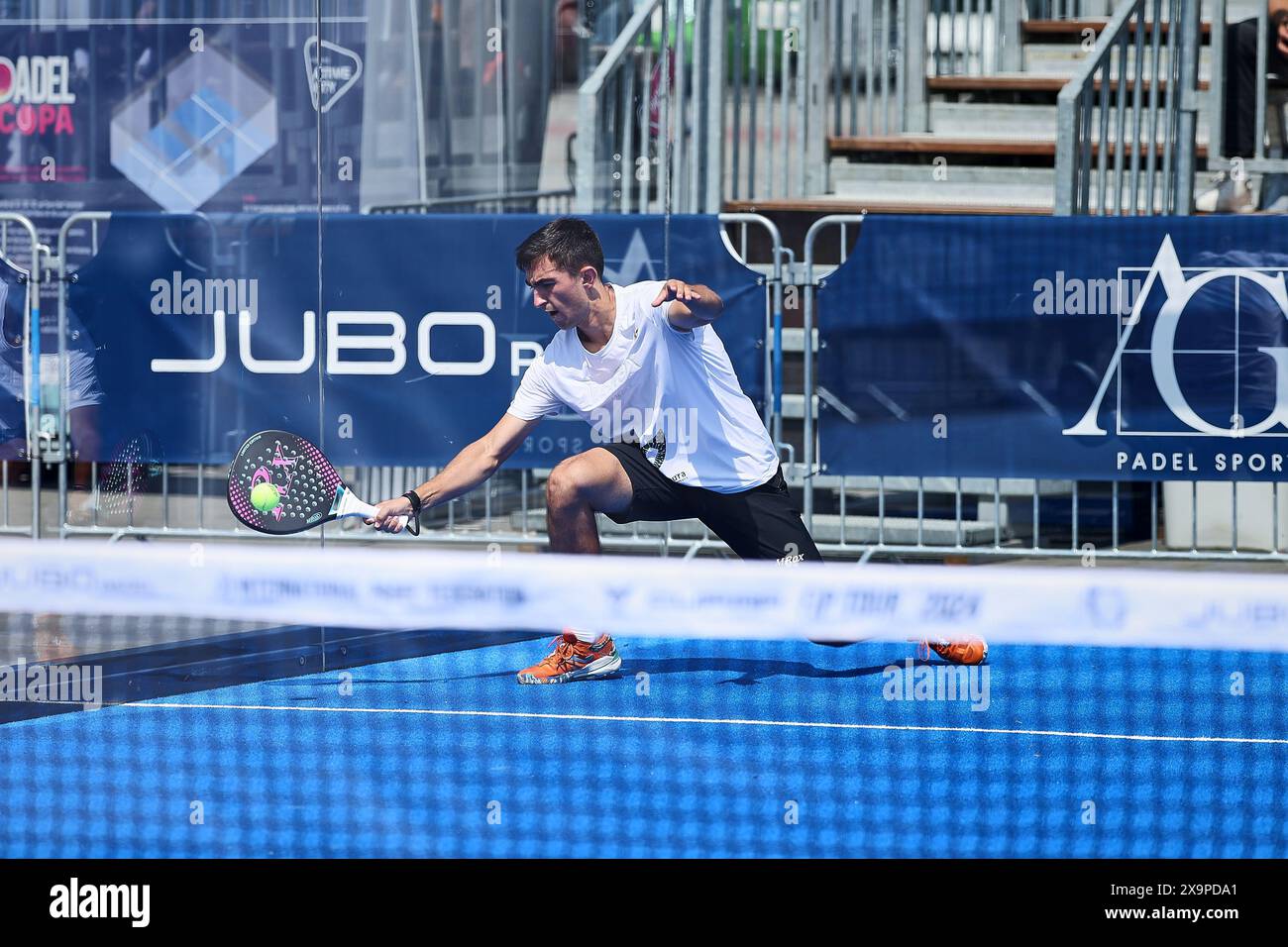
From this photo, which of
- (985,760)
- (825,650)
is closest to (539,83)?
(825,650)

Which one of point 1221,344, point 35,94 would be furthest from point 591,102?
point 1221,344

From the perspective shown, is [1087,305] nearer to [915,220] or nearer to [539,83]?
[915,220]

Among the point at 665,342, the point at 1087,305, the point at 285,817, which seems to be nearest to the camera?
the point at 285,817

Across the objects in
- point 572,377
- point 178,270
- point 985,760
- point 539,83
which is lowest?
point 985,760

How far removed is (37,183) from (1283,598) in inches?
262

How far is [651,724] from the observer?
19.5 ft

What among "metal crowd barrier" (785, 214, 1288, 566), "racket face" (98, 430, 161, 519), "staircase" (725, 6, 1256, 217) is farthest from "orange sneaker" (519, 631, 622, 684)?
"staircase" (725, 6, 1256, 217)

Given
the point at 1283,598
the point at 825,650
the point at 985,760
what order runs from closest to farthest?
the point at 1283,598 < the point at 985,760 < the point at 825,650

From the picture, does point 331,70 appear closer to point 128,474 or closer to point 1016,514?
point 128,474

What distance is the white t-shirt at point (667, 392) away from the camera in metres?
6.52

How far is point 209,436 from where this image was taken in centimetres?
841

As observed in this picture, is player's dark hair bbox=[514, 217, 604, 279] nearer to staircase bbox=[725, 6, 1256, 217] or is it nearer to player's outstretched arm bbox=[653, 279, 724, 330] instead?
player's outstretched arm bbox=[653, 279, 724, 330]

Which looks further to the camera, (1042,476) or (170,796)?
(1042,476)

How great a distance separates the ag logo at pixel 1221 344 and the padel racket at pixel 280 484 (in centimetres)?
379
